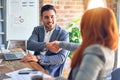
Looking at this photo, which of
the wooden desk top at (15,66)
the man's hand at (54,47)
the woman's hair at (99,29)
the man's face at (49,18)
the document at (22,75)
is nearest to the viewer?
the woman's hair at (99,29)

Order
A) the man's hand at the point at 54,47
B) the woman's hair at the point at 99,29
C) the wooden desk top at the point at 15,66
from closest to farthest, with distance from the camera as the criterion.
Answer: the woman's hair at the point at 99,29 < the wooden desk top at the point at 15,66 < the man's hand at the point at 54,47

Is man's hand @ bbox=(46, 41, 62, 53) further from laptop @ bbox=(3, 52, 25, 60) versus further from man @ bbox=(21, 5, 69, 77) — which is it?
laptop @ bbox=(3, 52, 25, 60)

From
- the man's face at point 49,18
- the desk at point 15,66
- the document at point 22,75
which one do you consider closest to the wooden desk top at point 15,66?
the desk at point 15,66

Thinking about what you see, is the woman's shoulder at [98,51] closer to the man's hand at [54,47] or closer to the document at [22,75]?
the document at [22,75]

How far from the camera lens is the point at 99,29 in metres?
1.40

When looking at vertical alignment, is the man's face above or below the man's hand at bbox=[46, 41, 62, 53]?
above

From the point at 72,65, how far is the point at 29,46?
55.9 inches

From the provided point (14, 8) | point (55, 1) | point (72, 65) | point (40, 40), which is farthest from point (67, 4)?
point (72, 65)

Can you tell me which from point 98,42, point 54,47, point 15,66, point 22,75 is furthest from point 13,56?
point 98,42

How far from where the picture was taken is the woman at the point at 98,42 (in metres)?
1.33

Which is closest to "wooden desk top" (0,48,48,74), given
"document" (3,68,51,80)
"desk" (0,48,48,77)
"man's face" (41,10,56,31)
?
"desk" (0,48,48,77)

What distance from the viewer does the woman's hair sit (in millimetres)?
1400

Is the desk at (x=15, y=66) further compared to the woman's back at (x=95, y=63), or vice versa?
the desk at (x=15, y=66)

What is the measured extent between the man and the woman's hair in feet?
3.69
